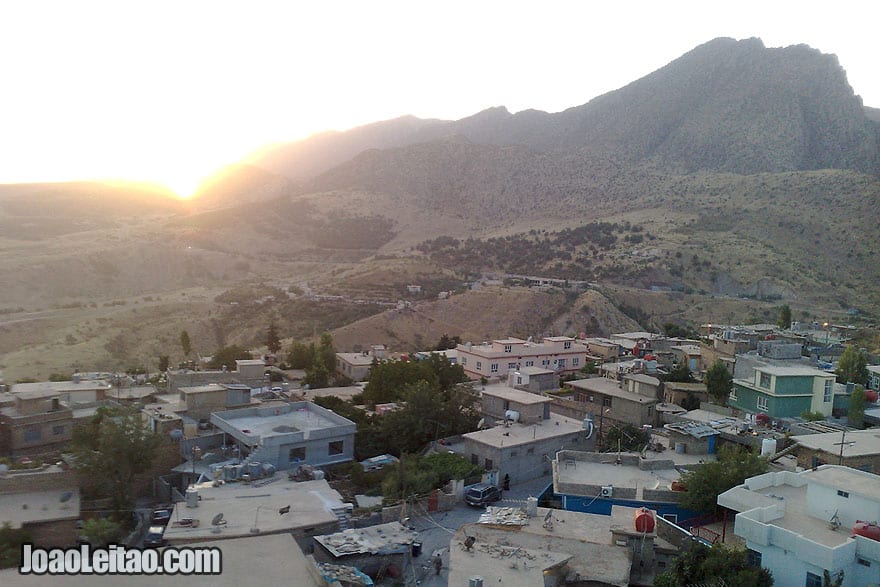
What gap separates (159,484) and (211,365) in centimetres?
1621

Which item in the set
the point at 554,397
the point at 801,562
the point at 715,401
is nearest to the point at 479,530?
the point at 801,562

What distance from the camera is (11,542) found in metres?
14.1

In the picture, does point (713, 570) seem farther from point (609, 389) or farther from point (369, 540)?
point (609, 389)

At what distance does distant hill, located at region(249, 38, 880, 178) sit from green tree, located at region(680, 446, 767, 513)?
353ft

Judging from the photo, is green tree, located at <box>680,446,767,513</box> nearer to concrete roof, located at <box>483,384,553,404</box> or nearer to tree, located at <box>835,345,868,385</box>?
concrete roof, located at <box>483,384,553,404</box>

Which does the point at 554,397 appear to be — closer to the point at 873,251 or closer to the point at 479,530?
the point at 479,530

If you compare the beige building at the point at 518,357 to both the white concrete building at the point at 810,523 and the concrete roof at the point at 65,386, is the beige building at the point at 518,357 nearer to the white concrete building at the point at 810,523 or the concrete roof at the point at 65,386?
the concrete roof at the point at 65,386

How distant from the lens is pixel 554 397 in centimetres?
2855

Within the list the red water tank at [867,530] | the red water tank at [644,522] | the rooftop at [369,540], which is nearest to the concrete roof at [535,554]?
the red water tank at [644,522]

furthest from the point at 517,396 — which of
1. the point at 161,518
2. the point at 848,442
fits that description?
the point at 161,518

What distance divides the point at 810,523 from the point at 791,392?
12.5m

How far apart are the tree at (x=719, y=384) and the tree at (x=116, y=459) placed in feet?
69.1

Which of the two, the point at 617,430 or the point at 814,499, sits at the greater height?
the point at 814,499

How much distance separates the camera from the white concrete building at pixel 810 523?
11.9m
